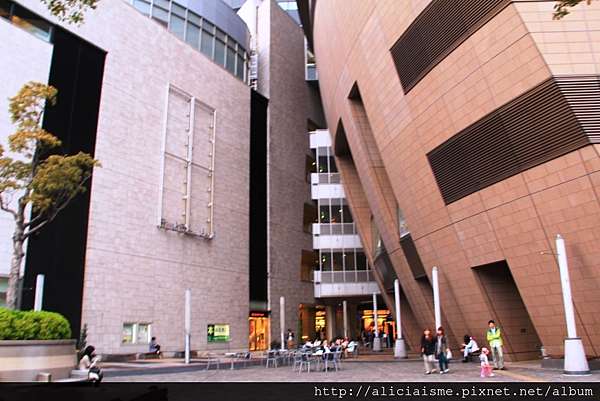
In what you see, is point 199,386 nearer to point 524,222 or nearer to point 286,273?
point 524,222

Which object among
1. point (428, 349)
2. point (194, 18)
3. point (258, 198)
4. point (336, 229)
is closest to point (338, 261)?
point (336, 229)

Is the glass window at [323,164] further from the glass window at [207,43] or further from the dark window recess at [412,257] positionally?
the dark window recess at [412,257]

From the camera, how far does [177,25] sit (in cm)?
3444

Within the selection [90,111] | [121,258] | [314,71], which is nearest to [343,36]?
[90,111]

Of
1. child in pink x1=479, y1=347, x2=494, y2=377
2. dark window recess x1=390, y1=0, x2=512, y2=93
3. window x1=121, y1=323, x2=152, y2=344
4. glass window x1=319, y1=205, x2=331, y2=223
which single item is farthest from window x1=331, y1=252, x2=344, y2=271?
child in pink x1=479, y1=347, x2=494, y2=377

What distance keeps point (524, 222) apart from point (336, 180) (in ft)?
82.9

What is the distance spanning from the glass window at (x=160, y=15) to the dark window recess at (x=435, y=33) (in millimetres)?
17378

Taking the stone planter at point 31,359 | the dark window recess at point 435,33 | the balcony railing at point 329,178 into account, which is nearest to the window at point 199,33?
the balcony railing at point 329,178

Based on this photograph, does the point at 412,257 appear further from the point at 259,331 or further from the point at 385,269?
the point at 259,331

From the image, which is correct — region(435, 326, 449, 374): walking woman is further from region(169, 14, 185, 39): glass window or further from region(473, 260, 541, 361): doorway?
region(169, 14, 185, 39): glass window

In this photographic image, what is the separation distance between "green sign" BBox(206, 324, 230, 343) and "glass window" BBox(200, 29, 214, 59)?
18046 millimetres

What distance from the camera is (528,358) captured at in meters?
21.0

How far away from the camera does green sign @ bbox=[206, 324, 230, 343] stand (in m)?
32.9

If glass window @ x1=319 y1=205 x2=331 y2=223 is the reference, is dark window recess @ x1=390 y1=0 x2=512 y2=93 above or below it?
above
